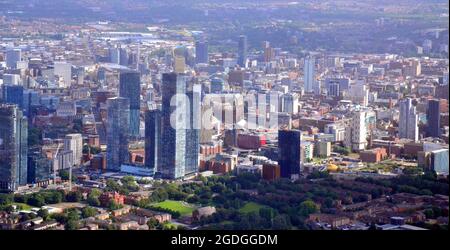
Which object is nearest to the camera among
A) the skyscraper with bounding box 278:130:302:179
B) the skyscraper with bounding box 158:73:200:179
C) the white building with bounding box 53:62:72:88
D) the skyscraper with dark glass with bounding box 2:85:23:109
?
the skyscraper with bounding box 278:130:302:179

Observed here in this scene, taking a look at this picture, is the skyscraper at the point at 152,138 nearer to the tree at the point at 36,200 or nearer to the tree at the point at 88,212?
the tree at the point at 36,200

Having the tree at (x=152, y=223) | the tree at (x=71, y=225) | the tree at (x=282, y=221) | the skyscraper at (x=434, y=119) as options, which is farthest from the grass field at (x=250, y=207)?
the skyscraper at (x=434, y=119)

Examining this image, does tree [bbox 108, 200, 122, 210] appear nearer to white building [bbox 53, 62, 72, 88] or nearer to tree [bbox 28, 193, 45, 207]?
tree [bbox 28, 193, 45, 207]

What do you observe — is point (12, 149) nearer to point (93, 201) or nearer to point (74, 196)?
point (74, 196)

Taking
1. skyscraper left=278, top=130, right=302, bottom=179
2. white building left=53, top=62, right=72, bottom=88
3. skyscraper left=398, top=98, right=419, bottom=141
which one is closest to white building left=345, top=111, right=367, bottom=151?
skyscraper left=398, top=98, right=419, bottom=141

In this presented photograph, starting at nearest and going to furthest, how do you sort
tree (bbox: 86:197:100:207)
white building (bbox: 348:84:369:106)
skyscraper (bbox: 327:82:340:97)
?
tree (bbox: 86:197:100:207) → white building (bbox: 348:84:369:106) → skyscraper (bbox: 327:82:340:97)
